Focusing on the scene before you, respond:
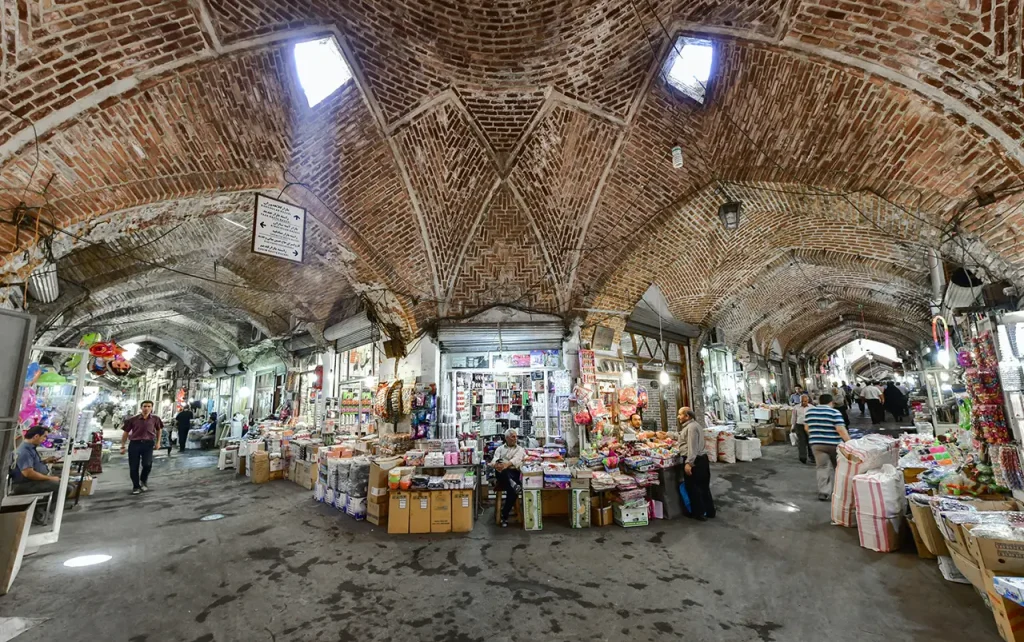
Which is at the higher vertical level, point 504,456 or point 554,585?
point 504,456

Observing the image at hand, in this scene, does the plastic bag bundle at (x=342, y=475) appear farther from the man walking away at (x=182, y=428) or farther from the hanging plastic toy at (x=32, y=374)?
the man walking away at (x=182, y=428)

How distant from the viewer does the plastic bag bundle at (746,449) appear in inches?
463

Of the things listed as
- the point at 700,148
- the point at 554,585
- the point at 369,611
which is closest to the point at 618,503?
the point at 554,585

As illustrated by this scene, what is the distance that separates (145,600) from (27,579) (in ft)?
5.73

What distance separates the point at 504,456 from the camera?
6648mm

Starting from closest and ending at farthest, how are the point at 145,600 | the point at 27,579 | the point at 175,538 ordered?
the point at 145,600 → the point at 27,579 → the point at 175,538

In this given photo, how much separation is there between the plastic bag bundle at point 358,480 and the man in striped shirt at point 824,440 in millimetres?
7335

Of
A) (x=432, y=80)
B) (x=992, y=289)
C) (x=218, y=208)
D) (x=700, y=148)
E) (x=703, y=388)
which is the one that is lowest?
(x=703, y=388)

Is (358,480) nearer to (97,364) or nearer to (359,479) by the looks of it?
(359,479)

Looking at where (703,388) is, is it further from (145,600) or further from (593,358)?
(145,600)

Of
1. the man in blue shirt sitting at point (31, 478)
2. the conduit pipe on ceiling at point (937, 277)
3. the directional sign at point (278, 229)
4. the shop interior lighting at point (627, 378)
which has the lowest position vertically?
the man in blue shirt sitting at point (31, 478)

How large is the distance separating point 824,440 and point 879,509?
2.56 meters

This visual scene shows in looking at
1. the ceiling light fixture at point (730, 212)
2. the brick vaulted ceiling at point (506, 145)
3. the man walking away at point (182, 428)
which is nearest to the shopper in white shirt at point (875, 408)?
the brick vaulted ceiling at point (506, 145)

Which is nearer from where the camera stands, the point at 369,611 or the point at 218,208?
the point at 369,611
